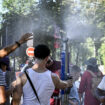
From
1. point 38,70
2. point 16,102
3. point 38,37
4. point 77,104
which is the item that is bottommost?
point 77,104

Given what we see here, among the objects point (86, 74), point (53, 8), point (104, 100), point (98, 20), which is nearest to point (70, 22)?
point (53, 8)

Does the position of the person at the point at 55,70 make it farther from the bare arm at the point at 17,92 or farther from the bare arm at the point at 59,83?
the bare arm at the point at 17,92

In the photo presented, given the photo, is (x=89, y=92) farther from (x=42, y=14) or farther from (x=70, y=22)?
(x=42, y=14)

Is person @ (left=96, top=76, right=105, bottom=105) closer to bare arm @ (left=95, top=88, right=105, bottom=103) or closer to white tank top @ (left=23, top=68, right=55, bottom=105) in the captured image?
bare arm @ (left=95, top=88, right=105, bottom=103)

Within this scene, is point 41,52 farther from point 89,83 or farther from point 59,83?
point 89,83

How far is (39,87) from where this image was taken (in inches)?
104

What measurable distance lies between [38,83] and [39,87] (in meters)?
0.04

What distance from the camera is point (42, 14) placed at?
66.5 ft

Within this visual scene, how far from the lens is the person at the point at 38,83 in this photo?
258 cm

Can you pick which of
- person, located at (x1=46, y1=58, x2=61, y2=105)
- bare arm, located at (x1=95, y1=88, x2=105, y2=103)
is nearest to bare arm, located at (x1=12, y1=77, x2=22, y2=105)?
person, located at (x1=46, y1=58, x2=61, y2=105)

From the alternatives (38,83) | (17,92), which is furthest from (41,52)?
(17,92)

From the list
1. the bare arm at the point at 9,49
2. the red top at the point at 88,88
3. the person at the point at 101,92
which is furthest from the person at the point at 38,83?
the red top at the point at 88,88

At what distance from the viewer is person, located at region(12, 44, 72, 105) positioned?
2578 mm

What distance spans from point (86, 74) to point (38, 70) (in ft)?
7.41
